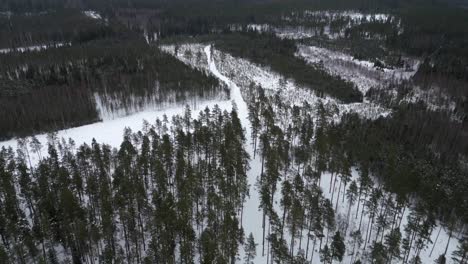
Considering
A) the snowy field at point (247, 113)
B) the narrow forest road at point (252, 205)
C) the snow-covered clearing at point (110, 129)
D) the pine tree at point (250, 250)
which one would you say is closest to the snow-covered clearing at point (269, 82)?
the snowy field at point (247, 113)

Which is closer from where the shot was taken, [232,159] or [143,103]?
[232,159]

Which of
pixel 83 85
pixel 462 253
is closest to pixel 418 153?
pixel 462 253

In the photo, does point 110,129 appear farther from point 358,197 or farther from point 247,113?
point 358,197

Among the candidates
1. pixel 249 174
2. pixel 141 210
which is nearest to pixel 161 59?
pixel 249 174

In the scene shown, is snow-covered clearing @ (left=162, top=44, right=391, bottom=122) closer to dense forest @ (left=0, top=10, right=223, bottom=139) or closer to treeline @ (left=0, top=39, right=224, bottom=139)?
treeline @ (left=0, top=39, right=224, bottom=139)

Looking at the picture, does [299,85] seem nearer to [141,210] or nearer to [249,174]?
[249,174]

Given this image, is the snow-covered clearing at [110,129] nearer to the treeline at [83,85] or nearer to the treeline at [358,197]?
the treeline at [83,85]
